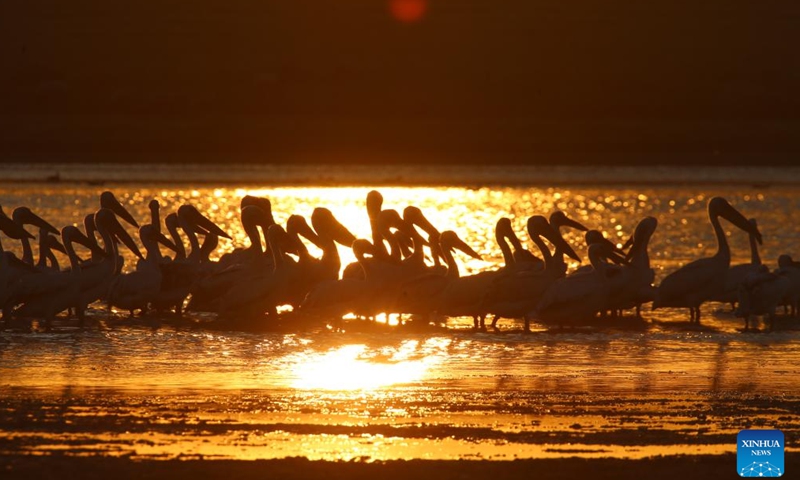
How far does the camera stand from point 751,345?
38.9 feet

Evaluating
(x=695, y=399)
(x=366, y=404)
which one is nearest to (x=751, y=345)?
(x=695, y=399)

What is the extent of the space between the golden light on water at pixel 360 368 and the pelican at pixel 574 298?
4.35ft

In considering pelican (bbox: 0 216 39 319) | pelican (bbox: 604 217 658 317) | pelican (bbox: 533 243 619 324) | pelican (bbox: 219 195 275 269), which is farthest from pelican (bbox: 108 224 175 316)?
pelican (bbox: 604 217 658 317)

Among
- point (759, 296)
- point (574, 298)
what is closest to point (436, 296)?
point (574, 298)

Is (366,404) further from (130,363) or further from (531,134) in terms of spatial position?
(531,134)

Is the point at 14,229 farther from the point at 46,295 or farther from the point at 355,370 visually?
the point at 355,370

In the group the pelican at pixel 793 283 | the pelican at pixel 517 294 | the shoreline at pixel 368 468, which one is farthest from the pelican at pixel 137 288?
the shoreline at pixel 368 468

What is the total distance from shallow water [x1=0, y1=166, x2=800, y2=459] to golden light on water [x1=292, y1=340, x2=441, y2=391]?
0.05 feet

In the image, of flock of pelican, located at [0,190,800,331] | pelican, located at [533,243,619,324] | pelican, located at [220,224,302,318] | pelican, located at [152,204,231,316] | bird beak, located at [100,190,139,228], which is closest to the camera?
pelican, located at [533,243,619,324]

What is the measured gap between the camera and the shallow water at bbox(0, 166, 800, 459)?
7.99m

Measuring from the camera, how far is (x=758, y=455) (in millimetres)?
7406

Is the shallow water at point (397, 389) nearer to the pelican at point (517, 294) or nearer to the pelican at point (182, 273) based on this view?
the pelican at point (517, 294)

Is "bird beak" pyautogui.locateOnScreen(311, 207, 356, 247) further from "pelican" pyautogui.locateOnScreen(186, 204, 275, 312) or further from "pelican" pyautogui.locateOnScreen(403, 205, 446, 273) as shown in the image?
"pelican" pyautogui.locateOnScreen(186, 204, 275, 312)

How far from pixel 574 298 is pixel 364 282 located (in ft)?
5.84
